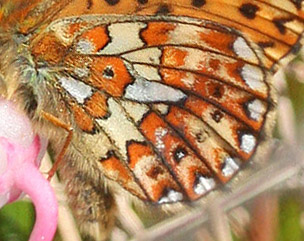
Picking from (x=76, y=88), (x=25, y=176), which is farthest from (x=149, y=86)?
(x=25, y=176)

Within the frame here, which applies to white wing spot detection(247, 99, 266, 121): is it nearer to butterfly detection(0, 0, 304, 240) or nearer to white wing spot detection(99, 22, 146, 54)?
butterfly detection(0, 0, 304, 240)

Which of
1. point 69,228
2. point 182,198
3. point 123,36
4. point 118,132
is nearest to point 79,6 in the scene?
point 123,36

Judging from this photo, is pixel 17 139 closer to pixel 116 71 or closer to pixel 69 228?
pixel 116 71

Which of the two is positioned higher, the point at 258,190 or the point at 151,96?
the point at 151,96

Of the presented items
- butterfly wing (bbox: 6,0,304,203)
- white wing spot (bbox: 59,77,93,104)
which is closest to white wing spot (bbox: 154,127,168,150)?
butterfly wing (bbox: 6,0,304,203)

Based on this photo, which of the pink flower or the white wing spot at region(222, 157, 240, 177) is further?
the white wing spot at region(222, 157, 240, 177)

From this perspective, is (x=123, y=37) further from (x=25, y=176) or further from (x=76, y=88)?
(x=25, y=176)
